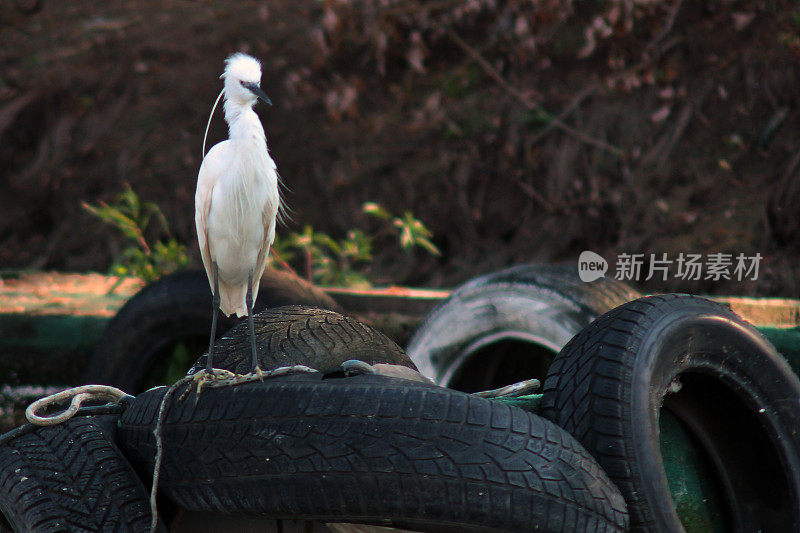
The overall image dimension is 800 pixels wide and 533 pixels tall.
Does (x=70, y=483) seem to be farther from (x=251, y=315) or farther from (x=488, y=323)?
(x=488, y=323)

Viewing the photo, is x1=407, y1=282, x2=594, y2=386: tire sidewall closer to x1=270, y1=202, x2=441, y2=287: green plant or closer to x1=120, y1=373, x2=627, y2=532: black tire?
x1=120, y1=373, x2=627, y2=532: black tire

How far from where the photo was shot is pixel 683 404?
1.81 metres

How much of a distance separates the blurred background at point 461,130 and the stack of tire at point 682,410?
2221mm

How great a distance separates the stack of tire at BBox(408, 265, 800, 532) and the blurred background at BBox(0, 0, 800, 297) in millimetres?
2221

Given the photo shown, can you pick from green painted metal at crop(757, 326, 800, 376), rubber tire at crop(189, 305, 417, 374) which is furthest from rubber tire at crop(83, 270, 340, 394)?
green painted metal at crop(757, 326, 800, 376)

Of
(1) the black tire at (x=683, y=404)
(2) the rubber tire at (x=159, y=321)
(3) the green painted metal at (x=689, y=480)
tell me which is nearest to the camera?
(1) the black tire at (x=683, y=404)

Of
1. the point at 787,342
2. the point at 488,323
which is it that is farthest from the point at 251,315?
the point at 787,342

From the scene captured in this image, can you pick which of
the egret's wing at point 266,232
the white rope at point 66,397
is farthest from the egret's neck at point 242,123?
the white rope at point 66,397

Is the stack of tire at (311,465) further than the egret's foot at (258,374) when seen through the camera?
No

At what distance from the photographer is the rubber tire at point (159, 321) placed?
2422mm

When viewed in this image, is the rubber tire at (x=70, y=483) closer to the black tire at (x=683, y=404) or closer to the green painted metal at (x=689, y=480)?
the black tire at (x=683, y=404)

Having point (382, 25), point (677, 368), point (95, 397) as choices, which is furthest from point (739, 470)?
point (382, 25)

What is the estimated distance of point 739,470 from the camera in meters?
1.80

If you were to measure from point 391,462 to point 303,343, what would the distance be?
60 cm
